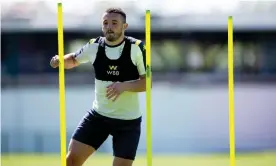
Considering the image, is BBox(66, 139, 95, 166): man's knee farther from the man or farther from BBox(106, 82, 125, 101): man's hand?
BBox(106, 82, 125, 101): man's hand

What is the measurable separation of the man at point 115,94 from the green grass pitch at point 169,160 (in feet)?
17.5

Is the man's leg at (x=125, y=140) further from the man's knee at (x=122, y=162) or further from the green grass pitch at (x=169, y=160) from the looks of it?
→ the green grass pitch at (x=169, y=160)

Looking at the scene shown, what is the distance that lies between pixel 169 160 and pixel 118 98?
6309 mm

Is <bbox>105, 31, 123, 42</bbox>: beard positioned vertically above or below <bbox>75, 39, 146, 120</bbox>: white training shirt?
above

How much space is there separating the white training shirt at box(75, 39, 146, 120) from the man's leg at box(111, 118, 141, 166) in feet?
0.14

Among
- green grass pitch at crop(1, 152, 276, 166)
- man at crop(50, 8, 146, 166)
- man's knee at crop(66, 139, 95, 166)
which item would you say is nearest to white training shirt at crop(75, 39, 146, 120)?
man at crop(50, 8, 146, 166)

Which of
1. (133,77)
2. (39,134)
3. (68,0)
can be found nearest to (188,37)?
(68,0)

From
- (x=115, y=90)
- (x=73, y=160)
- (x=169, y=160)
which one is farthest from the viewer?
(x=169, y=160)

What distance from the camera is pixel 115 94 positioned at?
12.0 feet

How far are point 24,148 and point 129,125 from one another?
729 cm

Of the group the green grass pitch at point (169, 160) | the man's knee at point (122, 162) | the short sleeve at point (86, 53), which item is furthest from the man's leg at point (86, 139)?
the green grass pitch at point (169, 160)

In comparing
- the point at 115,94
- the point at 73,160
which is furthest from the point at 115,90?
the point at 73,160

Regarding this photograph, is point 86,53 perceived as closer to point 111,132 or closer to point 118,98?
point 118,98

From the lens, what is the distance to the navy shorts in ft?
12.1
